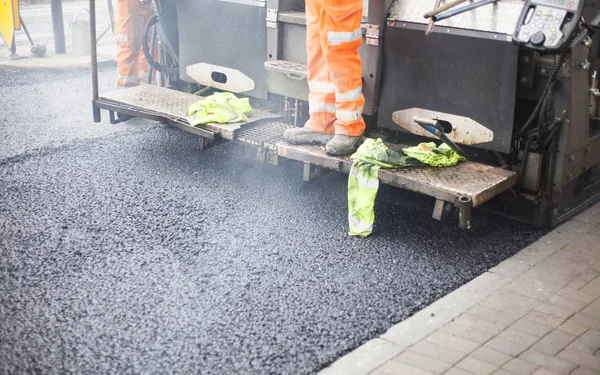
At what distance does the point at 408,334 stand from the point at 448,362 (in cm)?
29

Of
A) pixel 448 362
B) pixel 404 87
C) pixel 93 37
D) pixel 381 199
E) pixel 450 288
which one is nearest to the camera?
pixel 448 362

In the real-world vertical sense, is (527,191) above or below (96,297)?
above

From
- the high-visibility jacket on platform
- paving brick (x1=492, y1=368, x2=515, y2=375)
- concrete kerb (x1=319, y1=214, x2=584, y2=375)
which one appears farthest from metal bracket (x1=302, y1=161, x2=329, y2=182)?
paving brick (x1=492, y1=368, x2=515, y2=375)

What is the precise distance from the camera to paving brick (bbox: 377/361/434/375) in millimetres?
3123

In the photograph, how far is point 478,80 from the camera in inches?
177

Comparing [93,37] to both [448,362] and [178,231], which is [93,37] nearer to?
[178,231]

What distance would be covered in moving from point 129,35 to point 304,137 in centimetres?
280

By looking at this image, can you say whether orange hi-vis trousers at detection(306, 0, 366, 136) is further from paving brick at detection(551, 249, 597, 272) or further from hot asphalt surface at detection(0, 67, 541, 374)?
paving brick at detection(551, 249, 597, 272)

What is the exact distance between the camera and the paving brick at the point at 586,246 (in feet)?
14.5

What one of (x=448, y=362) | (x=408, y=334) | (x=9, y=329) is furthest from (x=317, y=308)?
(x=9, y=329)

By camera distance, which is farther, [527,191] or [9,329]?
[527,191]

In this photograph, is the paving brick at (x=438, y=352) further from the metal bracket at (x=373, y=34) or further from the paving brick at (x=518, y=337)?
the metal bracket at (x=373, y=34)

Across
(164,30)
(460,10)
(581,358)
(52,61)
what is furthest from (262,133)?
(52,61)

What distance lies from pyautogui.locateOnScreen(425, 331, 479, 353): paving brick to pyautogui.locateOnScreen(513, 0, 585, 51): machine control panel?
1.62m
